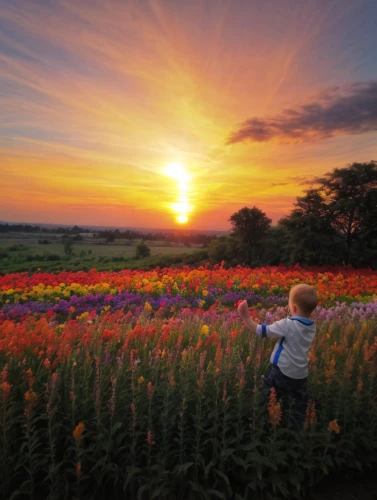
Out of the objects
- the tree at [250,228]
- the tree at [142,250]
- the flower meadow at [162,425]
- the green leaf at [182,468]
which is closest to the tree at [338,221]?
the tree at [250,228]

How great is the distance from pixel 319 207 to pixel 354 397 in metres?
13.9

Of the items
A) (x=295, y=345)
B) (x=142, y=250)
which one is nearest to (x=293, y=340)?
(x=295, y=345)

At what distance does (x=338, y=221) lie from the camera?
1727cm

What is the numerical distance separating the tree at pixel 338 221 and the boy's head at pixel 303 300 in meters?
12.7

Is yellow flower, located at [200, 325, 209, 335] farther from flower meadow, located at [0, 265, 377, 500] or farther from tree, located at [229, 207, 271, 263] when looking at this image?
tree, located at [229, 207, 271, 263]

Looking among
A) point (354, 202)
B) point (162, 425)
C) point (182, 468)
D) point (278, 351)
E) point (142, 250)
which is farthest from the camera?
point (142, 250)

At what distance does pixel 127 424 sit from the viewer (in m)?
3.45

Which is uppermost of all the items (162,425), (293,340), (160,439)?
(293,340)

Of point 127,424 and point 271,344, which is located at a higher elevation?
point 271,344

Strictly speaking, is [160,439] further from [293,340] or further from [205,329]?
[205,329]

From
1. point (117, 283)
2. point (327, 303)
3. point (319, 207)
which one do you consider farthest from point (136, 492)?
point (319, 207)

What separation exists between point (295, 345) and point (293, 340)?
0.06 m

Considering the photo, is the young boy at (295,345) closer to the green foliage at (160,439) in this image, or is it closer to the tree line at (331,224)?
the green foliage at (160,439)

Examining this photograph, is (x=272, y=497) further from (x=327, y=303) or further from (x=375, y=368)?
(x=327, y=303)
